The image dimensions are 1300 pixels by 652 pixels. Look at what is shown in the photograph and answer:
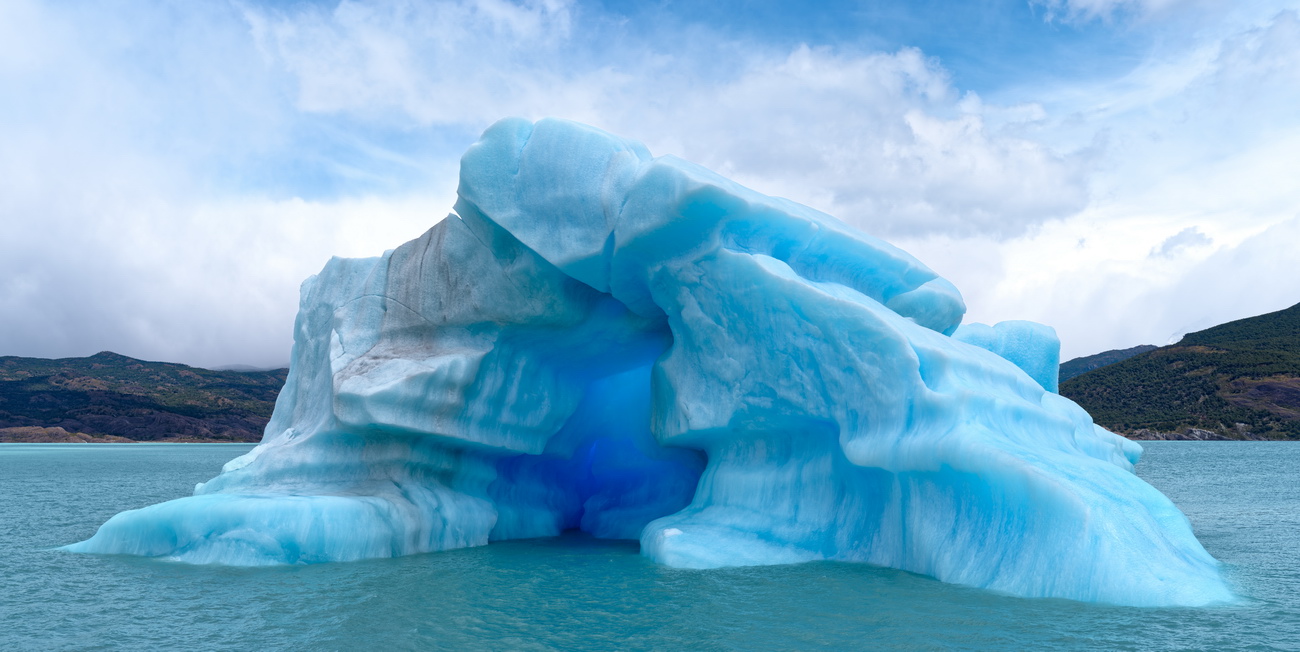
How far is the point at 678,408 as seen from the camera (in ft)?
41.2

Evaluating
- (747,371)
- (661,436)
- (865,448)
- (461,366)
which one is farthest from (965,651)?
(461,366)

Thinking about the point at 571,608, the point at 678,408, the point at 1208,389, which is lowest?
the point at 571,608

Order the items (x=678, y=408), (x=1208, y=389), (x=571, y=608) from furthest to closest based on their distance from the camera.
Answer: (x=1208, y=389)
(x=678, y=408)
(x=571, y=608)

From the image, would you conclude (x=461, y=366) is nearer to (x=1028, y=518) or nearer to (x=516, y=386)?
(x=516, y=386)

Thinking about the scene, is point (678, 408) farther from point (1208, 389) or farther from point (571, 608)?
point (1208, 389)

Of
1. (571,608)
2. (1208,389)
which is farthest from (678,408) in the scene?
(1208,389)

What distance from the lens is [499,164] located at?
1267 centimetres

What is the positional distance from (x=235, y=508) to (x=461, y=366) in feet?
12.0

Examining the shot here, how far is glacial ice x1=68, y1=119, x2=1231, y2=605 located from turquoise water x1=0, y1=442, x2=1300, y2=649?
23.6 inches

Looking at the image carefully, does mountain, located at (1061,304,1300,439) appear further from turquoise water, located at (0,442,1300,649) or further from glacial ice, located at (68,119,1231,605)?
turquoise water, located at (0,442,1300,649)

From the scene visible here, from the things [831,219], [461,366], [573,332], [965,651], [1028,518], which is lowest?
[965,651]

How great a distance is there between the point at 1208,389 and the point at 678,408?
249 ft

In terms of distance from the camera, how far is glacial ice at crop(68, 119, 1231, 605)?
898 centimetres

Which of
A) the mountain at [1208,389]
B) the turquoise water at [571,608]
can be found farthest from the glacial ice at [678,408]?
the mountain at [1208,389]
